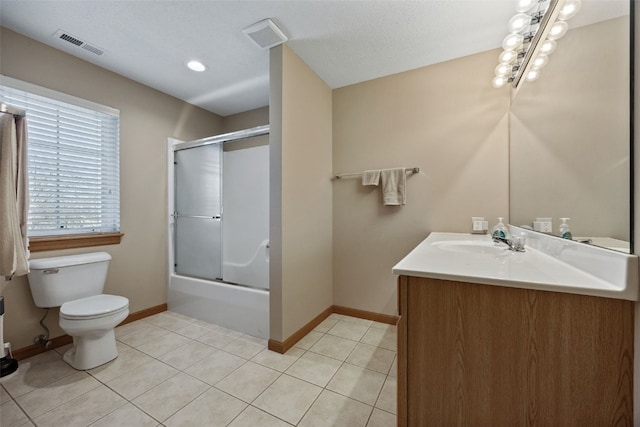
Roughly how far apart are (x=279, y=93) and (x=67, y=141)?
173 centimetres

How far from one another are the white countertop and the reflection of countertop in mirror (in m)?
0.02

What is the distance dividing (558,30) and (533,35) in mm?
338

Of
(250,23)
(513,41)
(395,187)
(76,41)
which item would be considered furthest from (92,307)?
(513,41)

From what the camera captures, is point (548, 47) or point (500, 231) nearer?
point (548, 47)

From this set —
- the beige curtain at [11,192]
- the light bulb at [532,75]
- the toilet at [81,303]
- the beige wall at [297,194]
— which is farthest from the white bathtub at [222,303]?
the light bulb at [532,75]

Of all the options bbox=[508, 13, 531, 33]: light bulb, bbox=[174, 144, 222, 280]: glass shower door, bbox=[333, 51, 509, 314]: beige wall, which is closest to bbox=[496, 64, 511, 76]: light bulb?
bbox=[333, 51, 509, 314]: beige wall

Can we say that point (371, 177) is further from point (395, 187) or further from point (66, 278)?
point (66, 278)

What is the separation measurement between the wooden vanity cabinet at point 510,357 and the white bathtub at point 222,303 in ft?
4.51

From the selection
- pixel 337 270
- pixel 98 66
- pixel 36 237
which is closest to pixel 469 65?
pixel 337 270

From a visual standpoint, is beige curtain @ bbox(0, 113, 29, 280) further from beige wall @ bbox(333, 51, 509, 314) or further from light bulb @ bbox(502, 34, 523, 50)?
light bulb @ bbox(502, 34, 523, 50)

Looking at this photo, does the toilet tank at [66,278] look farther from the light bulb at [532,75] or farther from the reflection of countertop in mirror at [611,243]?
the light bulb at [532,75]

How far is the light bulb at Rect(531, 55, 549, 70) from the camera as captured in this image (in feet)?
4.17

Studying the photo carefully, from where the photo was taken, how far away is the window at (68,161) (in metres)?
1.77

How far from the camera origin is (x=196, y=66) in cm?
213
